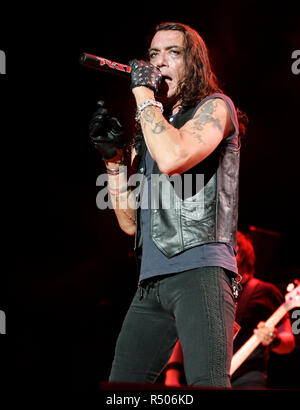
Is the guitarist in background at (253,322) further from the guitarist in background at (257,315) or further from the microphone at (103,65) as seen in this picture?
the microphone at (103,65)

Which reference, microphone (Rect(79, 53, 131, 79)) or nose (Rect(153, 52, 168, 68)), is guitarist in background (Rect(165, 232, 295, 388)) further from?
microphone (Rect(79, 53, 131, 79))

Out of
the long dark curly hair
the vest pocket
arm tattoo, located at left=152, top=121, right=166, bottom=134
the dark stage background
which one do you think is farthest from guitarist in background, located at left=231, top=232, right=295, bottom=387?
arm tattoo, located at left=152, top=121, right=166, bottom=134

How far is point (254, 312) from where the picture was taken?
3.64 meters

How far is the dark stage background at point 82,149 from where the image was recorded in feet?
11.7

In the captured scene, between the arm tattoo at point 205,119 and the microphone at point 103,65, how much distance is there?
0.34m

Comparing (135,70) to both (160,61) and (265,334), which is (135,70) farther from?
(265,334)

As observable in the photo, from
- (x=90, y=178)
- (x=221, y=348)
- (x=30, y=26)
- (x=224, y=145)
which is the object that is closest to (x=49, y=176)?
(x=90, y=178)

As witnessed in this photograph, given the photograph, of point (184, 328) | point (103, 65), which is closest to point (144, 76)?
point (103, 65)

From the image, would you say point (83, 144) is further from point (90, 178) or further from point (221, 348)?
point (221, 348)

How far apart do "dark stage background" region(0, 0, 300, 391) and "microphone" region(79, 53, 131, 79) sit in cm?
189

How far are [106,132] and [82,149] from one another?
90.0 inches

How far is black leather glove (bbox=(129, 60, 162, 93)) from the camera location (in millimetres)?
1632

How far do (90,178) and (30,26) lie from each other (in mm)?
1408

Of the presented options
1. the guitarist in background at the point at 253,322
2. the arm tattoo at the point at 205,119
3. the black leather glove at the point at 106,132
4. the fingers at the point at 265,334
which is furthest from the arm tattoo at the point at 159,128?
the fingers at the point at 265,334
